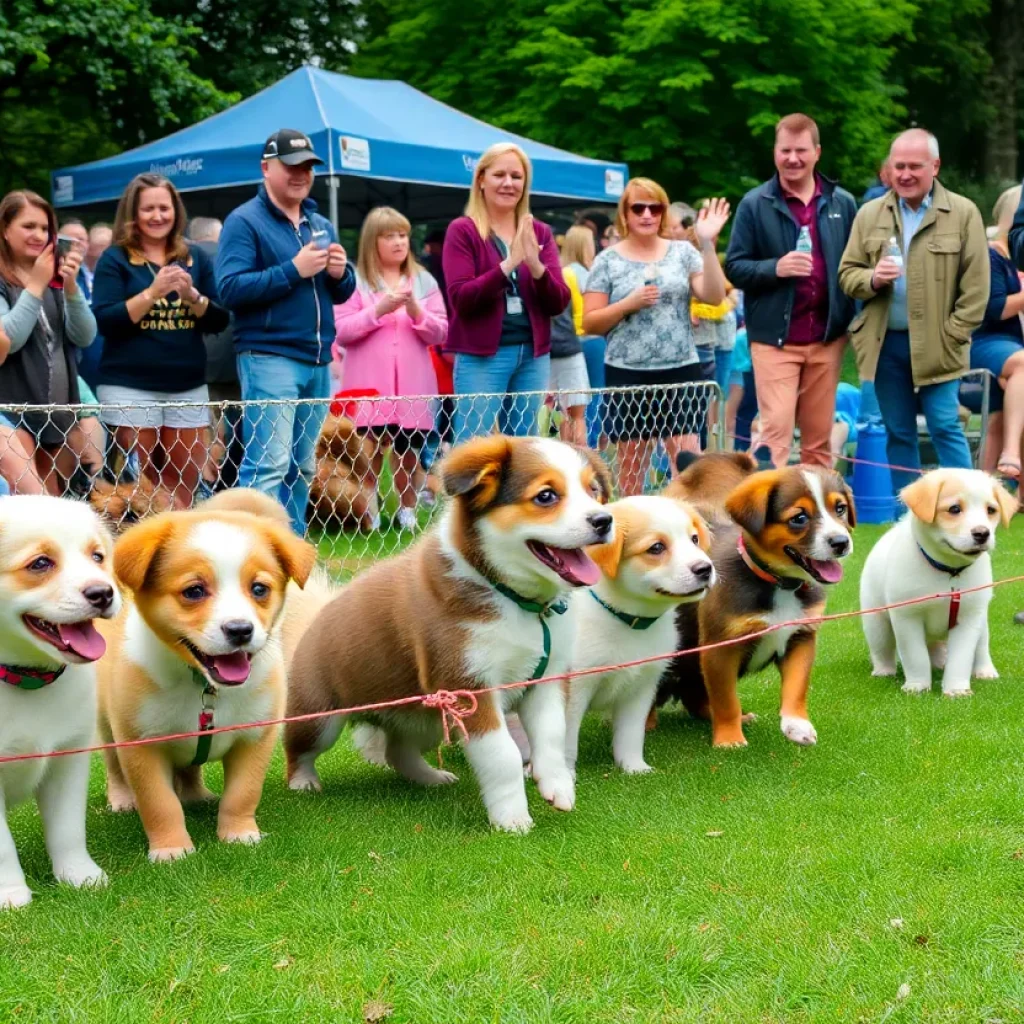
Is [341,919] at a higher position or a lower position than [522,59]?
lower

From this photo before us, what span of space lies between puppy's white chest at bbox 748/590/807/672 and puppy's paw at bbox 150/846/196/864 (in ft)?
7.92

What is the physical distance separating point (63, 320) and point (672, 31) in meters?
19.4

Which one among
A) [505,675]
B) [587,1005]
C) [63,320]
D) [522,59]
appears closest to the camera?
[587,1005]

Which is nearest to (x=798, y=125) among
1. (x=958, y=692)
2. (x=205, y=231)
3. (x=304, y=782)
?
(x=958, y=692)

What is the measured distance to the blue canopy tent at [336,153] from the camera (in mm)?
14602

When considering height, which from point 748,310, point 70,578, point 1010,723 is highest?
point 748,310

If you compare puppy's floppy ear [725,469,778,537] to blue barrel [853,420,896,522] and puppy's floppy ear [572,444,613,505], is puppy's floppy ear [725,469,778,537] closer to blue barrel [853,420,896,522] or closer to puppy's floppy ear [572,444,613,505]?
puppy's floppy ear [572,444,613,505]

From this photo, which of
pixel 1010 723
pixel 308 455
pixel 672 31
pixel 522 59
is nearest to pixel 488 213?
pixel 308 455

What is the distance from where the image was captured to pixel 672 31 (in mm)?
24328

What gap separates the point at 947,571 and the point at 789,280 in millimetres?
3356

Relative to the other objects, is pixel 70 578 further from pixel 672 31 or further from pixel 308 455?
pixel 672 31

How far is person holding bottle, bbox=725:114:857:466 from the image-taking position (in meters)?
8.81

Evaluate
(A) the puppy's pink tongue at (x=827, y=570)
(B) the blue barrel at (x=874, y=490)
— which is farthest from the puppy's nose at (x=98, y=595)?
(B) the blue barrel at (x=874, y=490)

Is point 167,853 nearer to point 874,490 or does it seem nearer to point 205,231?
point 205,231
